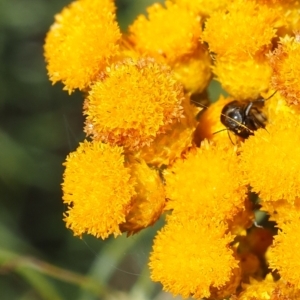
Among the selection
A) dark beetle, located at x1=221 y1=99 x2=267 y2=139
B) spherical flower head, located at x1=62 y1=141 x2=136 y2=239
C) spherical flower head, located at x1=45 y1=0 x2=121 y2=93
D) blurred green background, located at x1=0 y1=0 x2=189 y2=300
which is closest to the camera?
spherical flower head, located at x1=62 y1=141 x2=136 y2=239

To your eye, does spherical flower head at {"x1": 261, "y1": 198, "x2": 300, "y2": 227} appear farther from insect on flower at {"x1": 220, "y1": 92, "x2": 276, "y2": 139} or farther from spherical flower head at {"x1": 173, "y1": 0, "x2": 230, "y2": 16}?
spherical flower head at {"x1": 173, "y1": 0, "x2": 230, "y2": 16}

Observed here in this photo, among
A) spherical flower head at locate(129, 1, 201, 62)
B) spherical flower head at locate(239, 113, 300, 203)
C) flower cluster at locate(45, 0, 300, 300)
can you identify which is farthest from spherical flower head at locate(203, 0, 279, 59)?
spherical flower head at locate(239, 113, 300, 203)

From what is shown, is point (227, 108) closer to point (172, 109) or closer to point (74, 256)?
point (172, 109)

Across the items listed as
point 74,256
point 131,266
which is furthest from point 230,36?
point 74,256

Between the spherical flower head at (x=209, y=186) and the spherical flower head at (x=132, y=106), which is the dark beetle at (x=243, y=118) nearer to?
the spherical flower head at (x=209, y=186)

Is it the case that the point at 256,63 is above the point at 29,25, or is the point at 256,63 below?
above

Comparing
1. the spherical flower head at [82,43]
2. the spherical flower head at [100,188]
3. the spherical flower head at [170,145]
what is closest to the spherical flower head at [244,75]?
the spherical flower head at [170,145]
